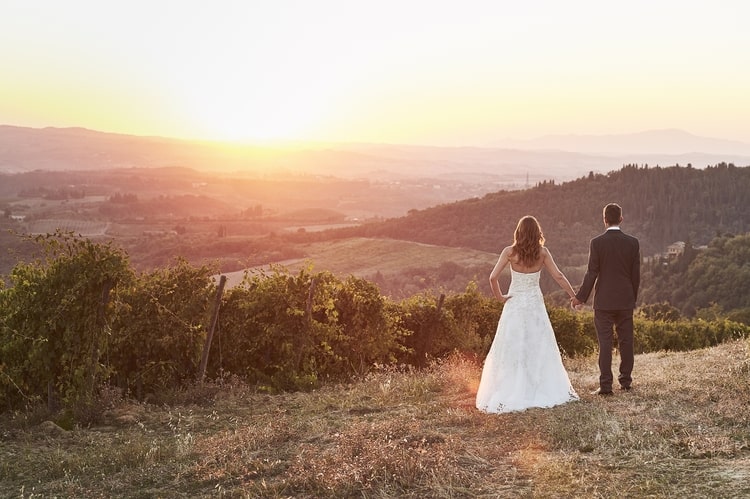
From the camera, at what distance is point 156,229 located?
123m

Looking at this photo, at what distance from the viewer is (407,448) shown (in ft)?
20.4

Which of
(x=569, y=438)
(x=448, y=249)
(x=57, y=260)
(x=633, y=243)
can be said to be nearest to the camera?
(x=569, y=438)

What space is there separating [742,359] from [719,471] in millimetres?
6067

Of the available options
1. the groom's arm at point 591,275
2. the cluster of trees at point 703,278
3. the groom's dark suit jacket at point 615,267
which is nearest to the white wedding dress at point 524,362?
the groom's arm at point 591,275

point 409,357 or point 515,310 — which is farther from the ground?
point 515,310

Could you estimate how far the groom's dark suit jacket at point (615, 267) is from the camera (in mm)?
8438

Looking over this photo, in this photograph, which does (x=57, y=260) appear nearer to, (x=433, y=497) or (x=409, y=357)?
(x=433, y=497)

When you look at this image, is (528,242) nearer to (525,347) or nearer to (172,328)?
(525,347)

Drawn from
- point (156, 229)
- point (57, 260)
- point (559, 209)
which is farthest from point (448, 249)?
point (57, 260)

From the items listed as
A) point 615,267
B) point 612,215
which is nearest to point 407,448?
point 615,267

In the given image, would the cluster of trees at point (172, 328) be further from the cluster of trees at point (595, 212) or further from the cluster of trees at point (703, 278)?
the cluster of trees at point (595, 212)

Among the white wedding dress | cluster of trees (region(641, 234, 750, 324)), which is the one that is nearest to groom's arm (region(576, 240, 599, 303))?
the white wedding dress

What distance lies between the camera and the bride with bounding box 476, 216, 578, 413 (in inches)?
326

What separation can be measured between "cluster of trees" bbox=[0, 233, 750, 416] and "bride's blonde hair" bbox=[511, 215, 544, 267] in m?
Answer: 5.36
